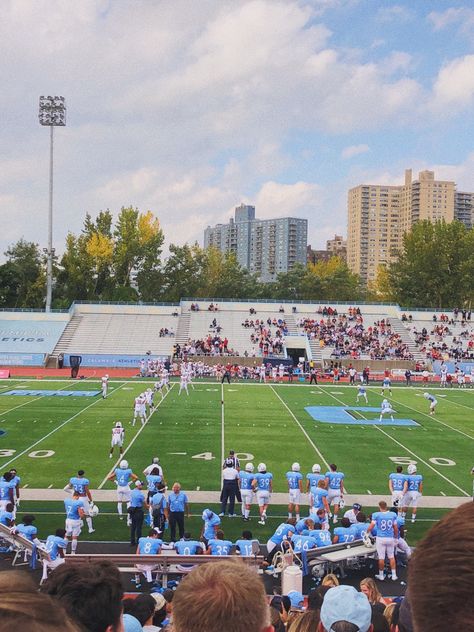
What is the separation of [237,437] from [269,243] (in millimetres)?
158440

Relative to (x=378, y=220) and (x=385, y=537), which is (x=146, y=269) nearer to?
(x=385, y=537)

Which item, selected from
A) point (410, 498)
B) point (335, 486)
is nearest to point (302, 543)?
point (335, 486)

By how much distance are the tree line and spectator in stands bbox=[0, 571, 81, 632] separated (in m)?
66.3

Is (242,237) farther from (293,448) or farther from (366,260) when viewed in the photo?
(293,448)

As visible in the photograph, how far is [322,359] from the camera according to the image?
4981cm

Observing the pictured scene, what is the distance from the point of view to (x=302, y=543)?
10.3 meters

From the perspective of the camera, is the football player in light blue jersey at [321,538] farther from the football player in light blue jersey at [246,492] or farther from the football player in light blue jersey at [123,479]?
the football player in light blue jersey at [123,479]

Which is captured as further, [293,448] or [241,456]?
[293,448]

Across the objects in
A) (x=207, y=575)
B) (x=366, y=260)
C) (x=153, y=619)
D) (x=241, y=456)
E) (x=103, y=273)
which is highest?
(x=366, y=260)

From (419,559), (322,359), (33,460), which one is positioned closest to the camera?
(419,559)

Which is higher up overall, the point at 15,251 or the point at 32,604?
the point at 15,251

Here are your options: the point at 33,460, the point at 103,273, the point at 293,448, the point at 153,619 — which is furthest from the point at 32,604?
the point at 103,273

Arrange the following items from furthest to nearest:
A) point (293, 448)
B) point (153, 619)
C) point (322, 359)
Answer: point (322, 359) → point (293, 448) → point (153, 619)

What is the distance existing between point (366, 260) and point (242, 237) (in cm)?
3709
